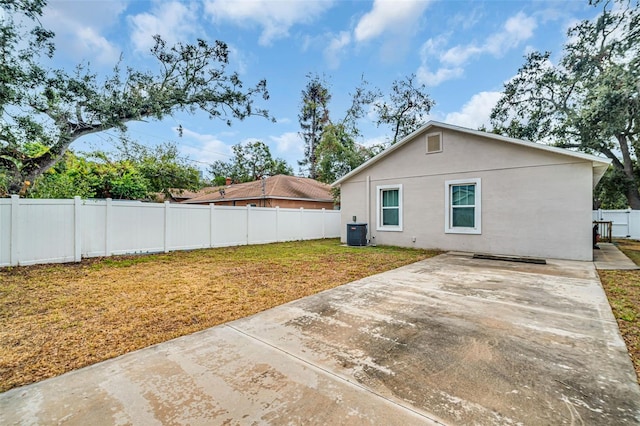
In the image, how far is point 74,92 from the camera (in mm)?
9078

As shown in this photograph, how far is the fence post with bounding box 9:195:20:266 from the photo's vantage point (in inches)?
259

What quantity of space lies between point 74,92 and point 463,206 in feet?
43.9

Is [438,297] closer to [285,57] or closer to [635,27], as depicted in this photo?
[285,57]

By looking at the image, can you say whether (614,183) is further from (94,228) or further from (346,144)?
(94,228)

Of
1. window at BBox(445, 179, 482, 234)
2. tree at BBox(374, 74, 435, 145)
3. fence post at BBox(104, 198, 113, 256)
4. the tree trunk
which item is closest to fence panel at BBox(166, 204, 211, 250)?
fence post at BBox(104, 198, 113, 256)

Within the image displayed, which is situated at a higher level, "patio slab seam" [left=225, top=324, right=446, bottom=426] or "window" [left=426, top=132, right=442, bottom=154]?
"window" [left=426, top=132, right=442, bottom=154]

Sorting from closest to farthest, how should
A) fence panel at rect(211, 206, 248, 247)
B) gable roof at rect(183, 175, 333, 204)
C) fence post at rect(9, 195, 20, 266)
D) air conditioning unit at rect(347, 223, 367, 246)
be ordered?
fence post at rect(9, 195, 20, 266) < fence panel at rect(211, 206, 248, 247) < air conditioning unit at rect(347, 223, 367, 246) < gable roof at rect(183, 175, 333, 204)

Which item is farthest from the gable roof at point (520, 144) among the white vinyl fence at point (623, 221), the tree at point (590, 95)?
the white vinyl fence at point (623, 221)

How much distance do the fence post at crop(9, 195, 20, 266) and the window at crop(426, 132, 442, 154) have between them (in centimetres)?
1184

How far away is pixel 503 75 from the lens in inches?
695

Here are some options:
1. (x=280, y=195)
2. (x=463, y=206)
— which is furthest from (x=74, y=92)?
(x=463, y=206)

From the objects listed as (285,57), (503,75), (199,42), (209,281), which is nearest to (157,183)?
(199,42)

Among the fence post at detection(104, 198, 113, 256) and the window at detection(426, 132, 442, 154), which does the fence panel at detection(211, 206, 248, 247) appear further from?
the window at detection(426, 132, 442, 154)

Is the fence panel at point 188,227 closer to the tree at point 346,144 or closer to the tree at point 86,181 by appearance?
the tree at point 86,181
